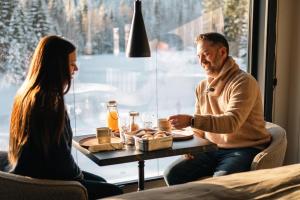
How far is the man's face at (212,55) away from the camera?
2459 millimetres

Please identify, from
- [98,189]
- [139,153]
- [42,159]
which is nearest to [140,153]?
[139,153]

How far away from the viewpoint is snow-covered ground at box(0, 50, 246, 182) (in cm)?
275

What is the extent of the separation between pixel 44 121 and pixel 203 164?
112 centimetres

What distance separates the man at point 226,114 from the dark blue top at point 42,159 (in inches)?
27.4

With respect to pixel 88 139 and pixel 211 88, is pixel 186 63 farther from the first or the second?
pixel 88 139

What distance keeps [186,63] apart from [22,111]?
1615 mm

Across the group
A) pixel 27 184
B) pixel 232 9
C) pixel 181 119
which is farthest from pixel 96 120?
pixel 232 9

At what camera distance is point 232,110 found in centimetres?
229

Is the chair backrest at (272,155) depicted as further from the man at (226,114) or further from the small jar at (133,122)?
the small jar at (133,122)

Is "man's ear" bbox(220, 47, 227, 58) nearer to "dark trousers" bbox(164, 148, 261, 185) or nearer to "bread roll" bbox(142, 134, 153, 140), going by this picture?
"dark trousers" bbox(164, 148, 261, 185)

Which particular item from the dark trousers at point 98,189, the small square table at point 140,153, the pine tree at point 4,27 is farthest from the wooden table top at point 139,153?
the pine tree at point 4,27

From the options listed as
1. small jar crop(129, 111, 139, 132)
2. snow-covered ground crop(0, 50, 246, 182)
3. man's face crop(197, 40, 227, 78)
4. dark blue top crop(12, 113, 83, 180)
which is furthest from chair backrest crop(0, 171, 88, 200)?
man's face crop(197, 40, 227, 78)

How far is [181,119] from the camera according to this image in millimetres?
2232

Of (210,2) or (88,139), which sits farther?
(210,2)
